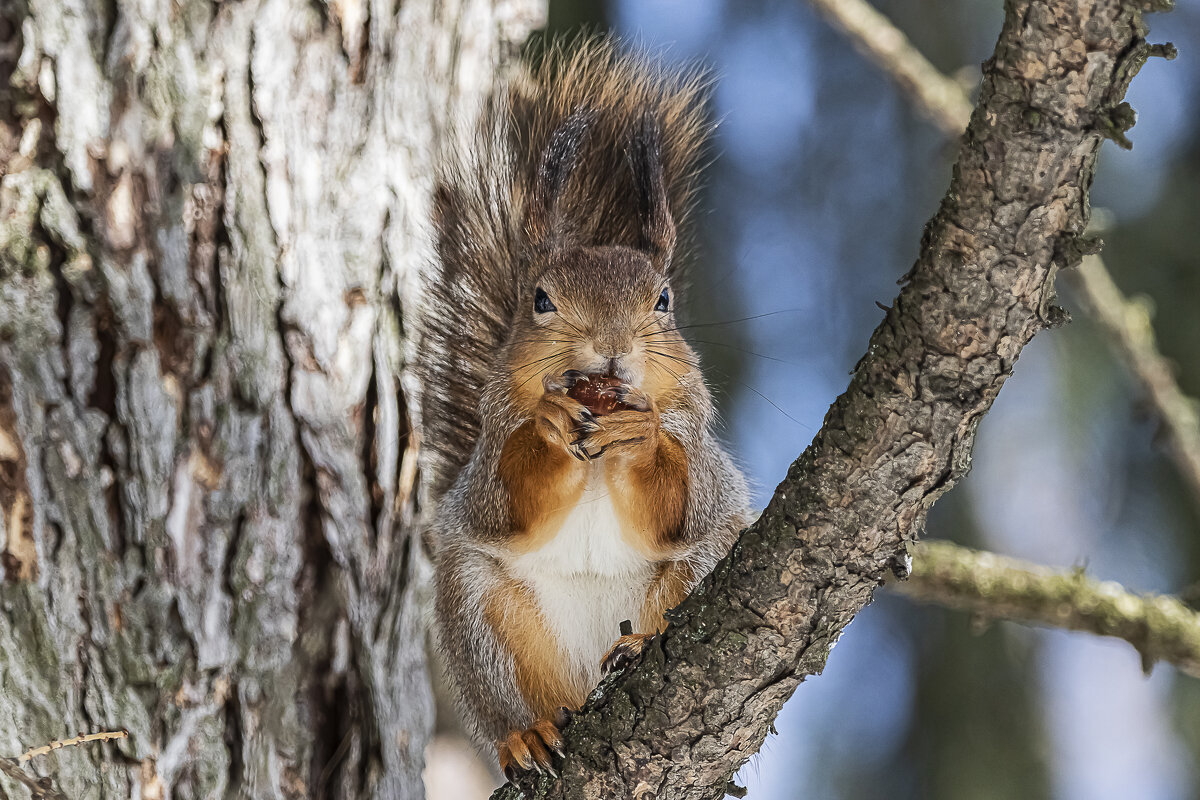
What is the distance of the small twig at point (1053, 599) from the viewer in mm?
1912

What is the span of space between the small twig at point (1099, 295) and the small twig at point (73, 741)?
6.43ft

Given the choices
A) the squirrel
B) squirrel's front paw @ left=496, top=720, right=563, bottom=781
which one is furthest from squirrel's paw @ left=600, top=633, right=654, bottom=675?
squirrel's front paw @ left=496, top=720, right=563, bottom=781

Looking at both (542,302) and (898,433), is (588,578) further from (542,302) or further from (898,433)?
(898,433)

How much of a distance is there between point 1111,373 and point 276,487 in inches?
111

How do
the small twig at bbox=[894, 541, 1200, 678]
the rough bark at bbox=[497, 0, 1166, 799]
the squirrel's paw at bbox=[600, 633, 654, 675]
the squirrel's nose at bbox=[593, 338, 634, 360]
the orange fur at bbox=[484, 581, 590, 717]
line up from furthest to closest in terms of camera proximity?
the small twig at bbox=[894, 541, 1200, 678] → the orange fur at bbox=[484, 581, 590, 717] → the squirrel's nose at bbox=[593, 338, 634, 360] → the squirrel's paw at bbox=[600, 633, 654, 675] → the rough bark at bbox=[497, 0, 1166, 799]

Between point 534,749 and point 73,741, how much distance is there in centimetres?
68

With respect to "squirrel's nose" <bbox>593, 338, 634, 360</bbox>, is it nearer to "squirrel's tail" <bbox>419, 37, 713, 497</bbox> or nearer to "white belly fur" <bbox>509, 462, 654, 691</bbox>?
"white belly fur" <bbox>509, 462, 654, 691</bbox>

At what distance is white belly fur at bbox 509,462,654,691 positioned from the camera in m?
1.70

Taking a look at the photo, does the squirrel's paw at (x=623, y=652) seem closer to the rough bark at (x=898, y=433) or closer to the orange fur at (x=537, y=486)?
the rough bark at (x=898, y=433)

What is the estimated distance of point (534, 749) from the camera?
1494mm

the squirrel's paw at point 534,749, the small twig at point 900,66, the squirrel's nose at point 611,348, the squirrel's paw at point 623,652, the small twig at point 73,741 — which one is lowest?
A: the small twig at point 73,741

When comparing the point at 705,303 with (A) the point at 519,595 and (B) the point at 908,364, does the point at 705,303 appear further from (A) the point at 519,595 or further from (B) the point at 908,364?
(B) the point at 908,364

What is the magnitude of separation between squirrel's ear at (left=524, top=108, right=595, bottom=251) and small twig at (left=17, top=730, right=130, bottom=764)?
1098 mm

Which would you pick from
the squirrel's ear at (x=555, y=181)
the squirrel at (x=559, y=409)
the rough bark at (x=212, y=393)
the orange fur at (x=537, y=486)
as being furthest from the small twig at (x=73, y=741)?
the squirrel's ear at (x=555, y=181)
